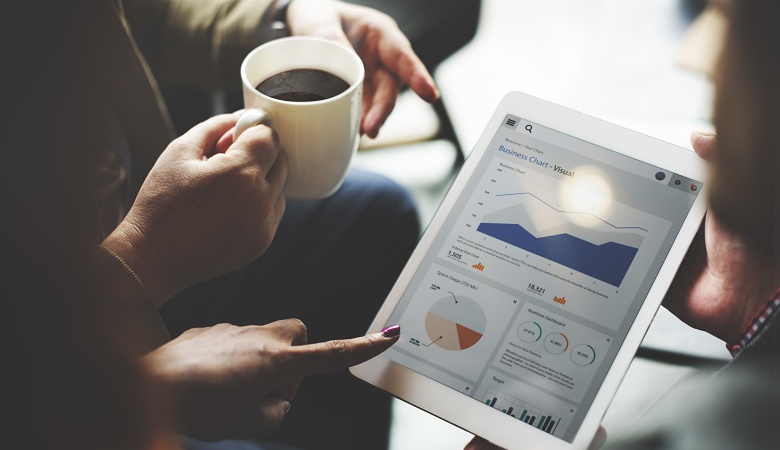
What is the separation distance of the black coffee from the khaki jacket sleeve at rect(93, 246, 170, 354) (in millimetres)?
259

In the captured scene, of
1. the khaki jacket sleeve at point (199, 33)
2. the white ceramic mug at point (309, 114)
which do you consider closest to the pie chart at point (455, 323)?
the white ceramic mug at point (309, 114)

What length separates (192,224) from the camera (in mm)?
690

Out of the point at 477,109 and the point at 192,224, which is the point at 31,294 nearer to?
the point at 192,224

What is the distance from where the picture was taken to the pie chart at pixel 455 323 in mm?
687

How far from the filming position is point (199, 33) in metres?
0.95

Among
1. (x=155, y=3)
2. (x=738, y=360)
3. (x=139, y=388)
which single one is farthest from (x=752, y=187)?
(x=155, y=3)

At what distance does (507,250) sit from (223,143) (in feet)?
1.11

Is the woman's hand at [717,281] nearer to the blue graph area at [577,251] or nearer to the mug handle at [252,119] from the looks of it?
the blue graph area at [577,251]

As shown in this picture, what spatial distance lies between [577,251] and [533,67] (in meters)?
0.85

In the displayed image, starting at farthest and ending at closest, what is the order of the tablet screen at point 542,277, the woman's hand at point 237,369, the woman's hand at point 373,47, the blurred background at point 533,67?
1. the blurred background at point 533,67
2. the woman's hand at point 373,47
3. the tablet screen at point 542,277
4. the woman's hand at point 237,369

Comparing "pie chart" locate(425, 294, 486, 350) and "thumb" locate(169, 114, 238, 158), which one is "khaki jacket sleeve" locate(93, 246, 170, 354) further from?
"pie chart" locate(425, 294, 486, 350)

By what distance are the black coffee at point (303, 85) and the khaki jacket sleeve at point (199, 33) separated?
0.62 feet

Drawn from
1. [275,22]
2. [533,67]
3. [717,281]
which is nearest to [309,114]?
[275,22]

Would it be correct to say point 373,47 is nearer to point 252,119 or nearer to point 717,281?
point 252,119
